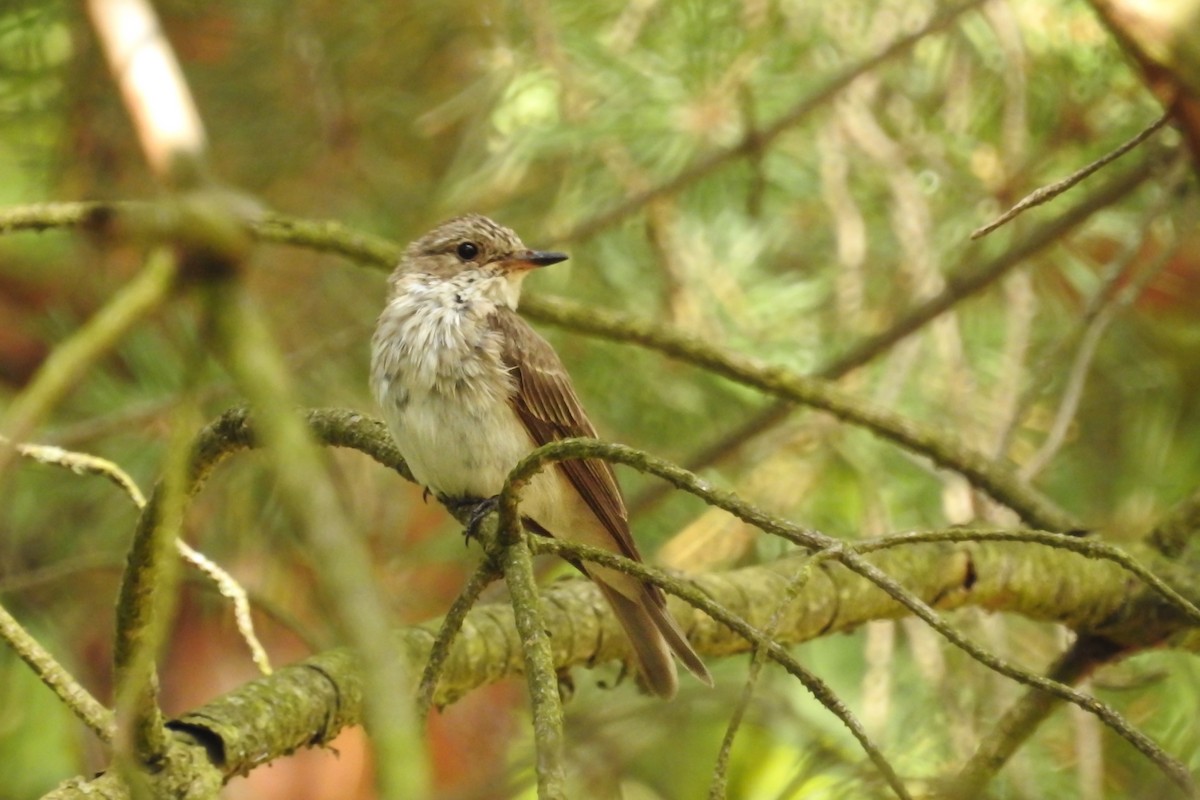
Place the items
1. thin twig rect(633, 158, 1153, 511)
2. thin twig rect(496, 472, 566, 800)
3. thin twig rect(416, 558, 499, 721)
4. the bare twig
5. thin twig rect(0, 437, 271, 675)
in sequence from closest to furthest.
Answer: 1. the bare twig
2. thin twig rect(496, 472, 566, 800)
3. thin twig rect(416, 558, 499, 721)
4. thin twig rect(0, 437, 271, 675)
5. thin twig rect(633, 158, 1153, 511)

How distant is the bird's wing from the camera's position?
12.9 ft

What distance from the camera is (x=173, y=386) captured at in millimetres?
4574

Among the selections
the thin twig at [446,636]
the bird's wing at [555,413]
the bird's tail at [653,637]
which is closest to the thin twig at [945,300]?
the bird's wing at [555,413]

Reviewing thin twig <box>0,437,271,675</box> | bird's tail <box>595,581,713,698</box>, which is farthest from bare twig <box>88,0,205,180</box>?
bird's tail <box>595,581,713,698</box>

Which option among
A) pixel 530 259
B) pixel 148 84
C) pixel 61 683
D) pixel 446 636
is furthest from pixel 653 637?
pixel 148 84

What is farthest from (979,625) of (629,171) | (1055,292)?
(629,171)

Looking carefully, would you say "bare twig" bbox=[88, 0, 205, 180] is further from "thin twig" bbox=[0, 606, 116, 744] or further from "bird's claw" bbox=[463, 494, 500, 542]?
"bird's claw" bbox=[463, 494, 500, 542]

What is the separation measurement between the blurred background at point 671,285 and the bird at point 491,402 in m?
0.37

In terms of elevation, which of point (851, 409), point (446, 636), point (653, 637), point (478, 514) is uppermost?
point (478, 514)

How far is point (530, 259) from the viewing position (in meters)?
4.20

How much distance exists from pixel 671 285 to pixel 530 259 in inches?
31.0

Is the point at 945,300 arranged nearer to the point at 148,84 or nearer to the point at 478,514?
the point at 478,514

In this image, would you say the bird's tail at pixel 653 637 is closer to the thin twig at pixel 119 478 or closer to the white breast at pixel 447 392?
Result: the white breast at pixel 447 392

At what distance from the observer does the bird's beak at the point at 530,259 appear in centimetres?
415
